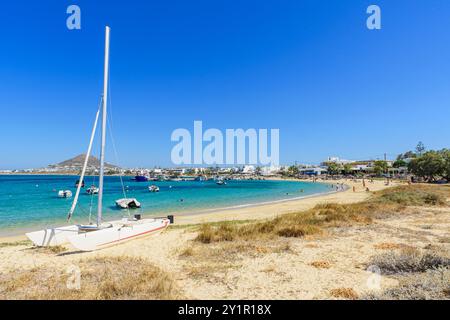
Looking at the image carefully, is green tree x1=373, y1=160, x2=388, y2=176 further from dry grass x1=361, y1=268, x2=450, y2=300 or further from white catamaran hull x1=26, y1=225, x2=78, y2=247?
white catamaran hull x1=26, y1=225, x2=78, y2=247

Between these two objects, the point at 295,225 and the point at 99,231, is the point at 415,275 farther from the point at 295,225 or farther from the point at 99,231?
the point at 99,231

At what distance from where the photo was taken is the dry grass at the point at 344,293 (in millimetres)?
6693

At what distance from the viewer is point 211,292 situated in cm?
722

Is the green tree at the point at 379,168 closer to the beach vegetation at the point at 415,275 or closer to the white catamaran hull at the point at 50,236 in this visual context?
the beach vegetation at the point at 415,275

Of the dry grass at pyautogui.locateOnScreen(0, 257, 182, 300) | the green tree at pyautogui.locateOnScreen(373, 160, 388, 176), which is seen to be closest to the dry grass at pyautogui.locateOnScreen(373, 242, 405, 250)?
the dry grass at pyautogui.locateOnScreen(0, 257, 182, 300)

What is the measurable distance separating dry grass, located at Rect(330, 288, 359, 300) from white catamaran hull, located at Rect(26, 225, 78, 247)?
1257 cm

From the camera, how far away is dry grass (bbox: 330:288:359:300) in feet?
22.0

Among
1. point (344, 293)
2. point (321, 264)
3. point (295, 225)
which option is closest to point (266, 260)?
point (321, 264)

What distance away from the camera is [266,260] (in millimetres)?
10008

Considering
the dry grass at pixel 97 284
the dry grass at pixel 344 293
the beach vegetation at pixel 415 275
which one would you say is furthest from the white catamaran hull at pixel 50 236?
the beach vegetation at pixel 415 275

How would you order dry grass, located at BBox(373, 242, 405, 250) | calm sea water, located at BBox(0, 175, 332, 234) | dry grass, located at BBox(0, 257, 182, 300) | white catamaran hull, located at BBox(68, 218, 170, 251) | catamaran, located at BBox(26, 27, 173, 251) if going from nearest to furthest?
dry grass, located at BBox(0, 257, 182, 300) → dry grass, located at BBox(373, 242, 405, 250) → white catamaran hull, located at BBox(68, 218, 170, 251) → catamaran, located at BBox(26, 27, 173, 251) → calm sea water, located at BBox(0, 175, 332, 234)

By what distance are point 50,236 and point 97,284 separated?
8.63 m
